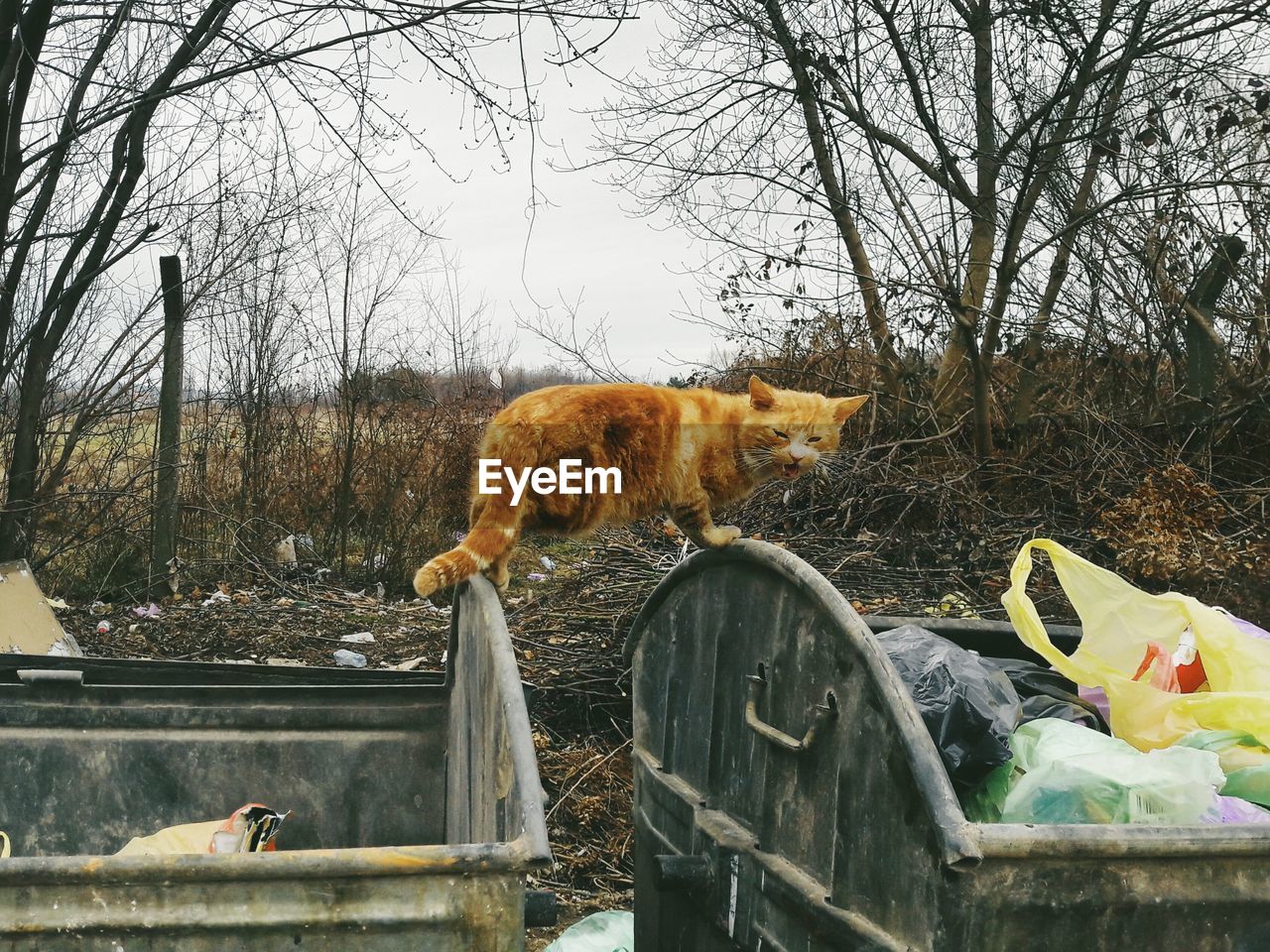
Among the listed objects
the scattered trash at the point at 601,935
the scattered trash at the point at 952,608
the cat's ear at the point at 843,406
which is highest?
the cat's ear at the point at 843,406

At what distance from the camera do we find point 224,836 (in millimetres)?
2363

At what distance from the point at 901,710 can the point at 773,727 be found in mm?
585

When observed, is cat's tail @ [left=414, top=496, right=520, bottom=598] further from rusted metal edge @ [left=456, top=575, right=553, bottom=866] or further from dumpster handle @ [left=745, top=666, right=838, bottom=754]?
dumpster handle @ [left=745, top=666, right=838, bottom=754]

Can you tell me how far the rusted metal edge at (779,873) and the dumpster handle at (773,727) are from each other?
10.2 inches

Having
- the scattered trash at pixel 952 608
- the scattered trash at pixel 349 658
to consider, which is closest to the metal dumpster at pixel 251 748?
the scattered trash at pixel 349 658

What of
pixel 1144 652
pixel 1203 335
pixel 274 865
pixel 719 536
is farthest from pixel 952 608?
pixel 274 865

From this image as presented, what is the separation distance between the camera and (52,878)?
139cm

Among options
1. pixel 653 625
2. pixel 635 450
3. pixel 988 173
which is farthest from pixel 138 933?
pixel 988 173

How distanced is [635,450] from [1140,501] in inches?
127

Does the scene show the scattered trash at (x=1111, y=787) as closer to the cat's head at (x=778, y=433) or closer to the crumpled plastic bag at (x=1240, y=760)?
the crumpled plastic bag at (x=1240, y=760)

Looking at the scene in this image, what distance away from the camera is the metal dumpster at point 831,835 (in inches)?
66.1

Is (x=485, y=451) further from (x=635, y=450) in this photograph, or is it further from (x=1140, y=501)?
(x=1140, y=501)

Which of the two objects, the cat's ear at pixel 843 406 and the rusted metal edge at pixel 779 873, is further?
the cat's ear at pixel 843 406

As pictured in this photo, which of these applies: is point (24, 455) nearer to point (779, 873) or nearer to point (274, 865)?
point (779, 873)
